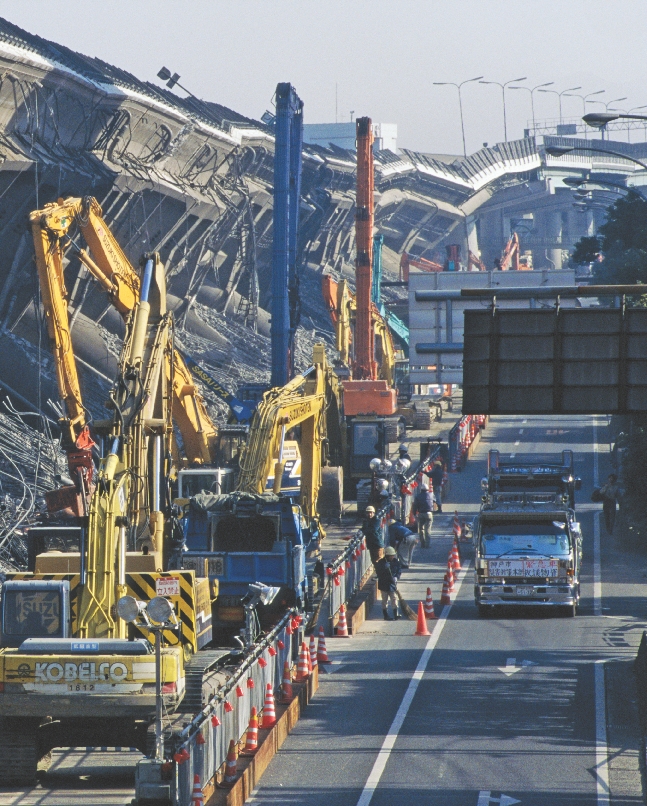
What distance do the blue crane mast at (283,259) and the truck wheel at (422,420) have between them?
1847 cm

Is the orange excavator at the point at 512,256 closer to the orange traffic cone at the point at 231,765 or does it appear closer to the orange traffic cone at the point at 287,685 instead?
the orange traffic cone at the point at 287,685

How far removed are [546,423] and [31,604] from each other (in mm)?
51902

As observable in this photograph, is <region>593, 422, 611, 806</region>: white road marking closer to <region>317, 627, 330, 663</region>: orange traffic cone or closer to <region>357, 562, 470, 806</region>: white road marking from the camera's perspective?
<region>357, 562, 470, 806</region>: white road marking

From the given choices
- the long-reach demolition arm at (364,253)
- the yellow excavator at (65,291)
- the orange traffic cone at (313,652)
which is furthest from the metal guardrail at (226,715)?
the long-reach demolition arm at (364,253)

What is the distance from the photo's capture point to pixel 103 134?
57.9 m

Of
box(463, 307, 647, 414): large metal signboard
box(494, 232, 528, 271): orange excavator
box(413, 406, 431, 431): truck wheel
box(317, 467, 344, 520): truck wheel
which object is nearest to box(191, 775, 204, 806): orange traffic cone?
box(463, 307, 647, 414): large metal signboard

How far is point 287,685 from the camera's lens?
18891 millimetres

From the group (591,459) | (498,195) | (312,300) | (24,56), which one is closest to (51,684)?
(24,56)

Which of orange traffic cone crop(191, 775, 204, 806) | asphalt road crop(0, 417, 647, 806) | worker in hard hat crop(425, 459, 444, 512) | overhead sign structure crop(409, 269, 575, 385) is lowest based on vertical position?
asphalt road crop(0, 417, 647, 806)

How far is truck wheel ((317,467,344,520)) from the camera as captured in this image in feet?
130

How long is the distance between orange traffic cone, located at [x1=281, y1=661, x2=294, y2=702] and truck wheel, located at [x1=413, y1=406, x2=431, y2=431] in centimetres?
4510

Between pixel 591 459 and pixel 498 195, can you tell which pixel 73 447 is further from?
pixel 498 195

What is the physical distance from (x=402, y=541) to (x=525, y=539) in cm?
542

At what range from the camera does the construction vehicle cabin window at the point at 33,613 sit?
15945 millimetres
